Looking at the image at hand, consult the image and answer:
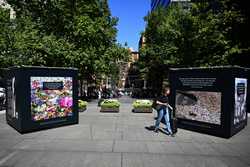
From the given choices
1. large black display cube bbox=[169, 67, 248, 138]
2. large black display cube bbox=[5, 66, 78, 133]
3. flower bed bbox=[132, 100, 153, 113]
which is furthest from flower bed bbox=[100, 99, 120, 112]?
large black display cube bbox=[169, 67, 248, 138]

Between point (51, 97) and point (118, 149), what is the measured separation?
15.8ft

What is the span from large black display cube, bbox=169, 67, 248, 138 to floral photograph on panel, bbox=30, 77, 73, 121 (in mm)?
4519

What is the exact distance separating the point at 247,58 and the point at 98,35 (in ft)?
47.8

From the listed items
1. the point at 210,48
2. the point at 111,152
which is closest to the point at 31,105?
the point at 111,152

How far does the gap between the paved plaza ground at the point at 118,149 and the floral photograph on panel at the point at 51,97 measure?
2.55ft

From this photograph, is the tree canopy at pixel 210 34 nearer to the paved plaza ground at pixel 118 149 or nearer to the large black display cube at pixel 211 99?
the large black display cube at pixel 211 99

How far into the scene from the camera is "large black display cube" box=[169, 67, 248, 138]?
38.4ft

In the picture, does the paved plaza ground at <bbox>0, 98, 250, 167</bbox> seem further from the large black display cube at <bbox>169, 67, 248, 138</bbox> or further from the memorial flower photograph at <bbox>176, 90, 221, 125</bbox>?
the memorial flower photograph at <bbox>176, 90, 221, 125</bbox>

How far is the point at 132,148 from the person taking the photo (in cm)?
962

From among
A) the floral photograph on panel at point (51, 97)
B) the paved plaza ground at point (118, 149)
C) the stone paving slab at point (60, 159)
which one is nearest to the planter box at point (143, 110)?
the floral photograph on panel at point (51, 97)

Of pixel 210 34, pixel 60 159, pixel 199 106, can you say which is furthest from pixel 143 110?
pixel 60 159

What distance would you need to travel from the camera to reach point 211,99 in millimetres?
12242

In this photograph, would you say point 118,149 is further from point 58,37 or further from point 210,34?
point 58,37

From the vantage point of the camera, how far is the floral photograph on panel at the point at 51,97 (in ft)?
40.8
